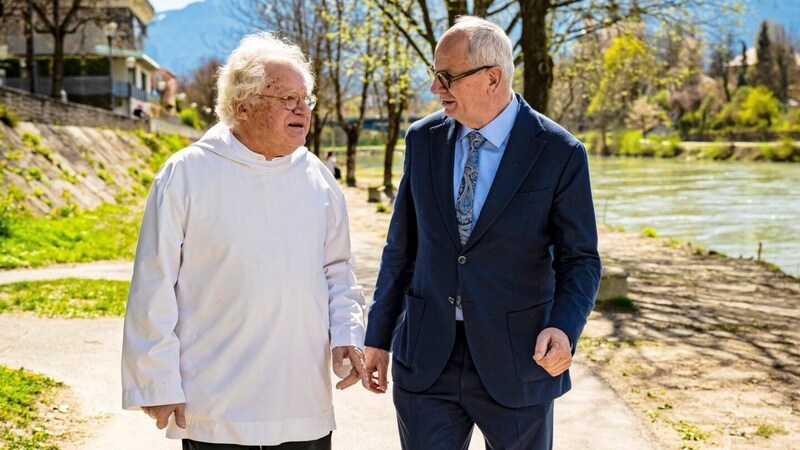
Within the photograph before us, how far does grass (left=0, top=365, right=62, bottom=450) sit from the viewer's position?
5.38 m

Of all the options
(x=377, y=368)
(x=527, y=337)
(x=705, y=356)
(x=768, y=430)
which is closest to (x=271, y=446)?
(x=377, y=368)

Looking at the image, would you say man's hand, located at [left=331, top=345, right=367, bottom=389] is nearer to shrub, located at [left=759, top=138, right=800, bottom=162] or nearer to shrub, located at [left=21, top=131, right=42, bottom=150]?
shrub, located at [left=21, top=131, right=42, bottom=150]

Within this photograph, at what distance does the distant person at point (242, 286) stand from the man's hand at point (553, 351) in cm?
69

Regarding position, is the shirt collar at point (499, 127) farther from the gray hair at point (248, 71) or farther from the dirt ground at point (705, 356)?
the dirt ground at point (705, 356)

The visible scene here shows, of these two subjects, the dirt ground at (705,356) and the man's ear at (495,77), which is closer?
the man's ear at (495,77)

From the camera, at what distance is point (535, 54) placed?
1299cm

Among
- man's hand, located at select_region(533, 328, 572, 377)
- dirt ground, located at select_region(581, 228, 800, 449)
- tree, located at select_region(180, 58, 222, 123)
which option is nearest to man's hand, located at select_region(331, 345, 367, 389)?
man's hand, located at select_region(533, 328, 572, 377)

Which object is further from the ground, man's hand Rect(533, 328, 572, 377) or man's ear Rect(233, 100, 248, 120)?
man's ear Rect(233, 100, 248, 120)

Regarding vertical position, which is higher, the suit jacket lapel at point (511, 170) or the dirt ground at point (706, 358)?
the suit jacket lapel at point (511, 170)

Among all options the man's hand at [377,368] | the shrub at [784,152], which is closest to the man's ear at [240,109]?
the man's hand at [377,368]

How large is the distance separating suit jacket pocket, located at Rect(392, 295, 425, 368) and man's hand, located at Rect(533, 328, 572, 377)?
460 millimetres

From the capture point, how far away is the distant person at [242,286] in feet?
10.1

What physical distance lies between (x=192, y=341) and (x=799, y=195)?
38.8 meters

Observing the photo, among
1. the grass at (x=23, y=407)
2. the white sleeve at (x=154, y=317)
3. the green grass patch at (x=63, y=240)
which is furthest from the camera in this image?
the green grass patch at (x=63, y=240)
